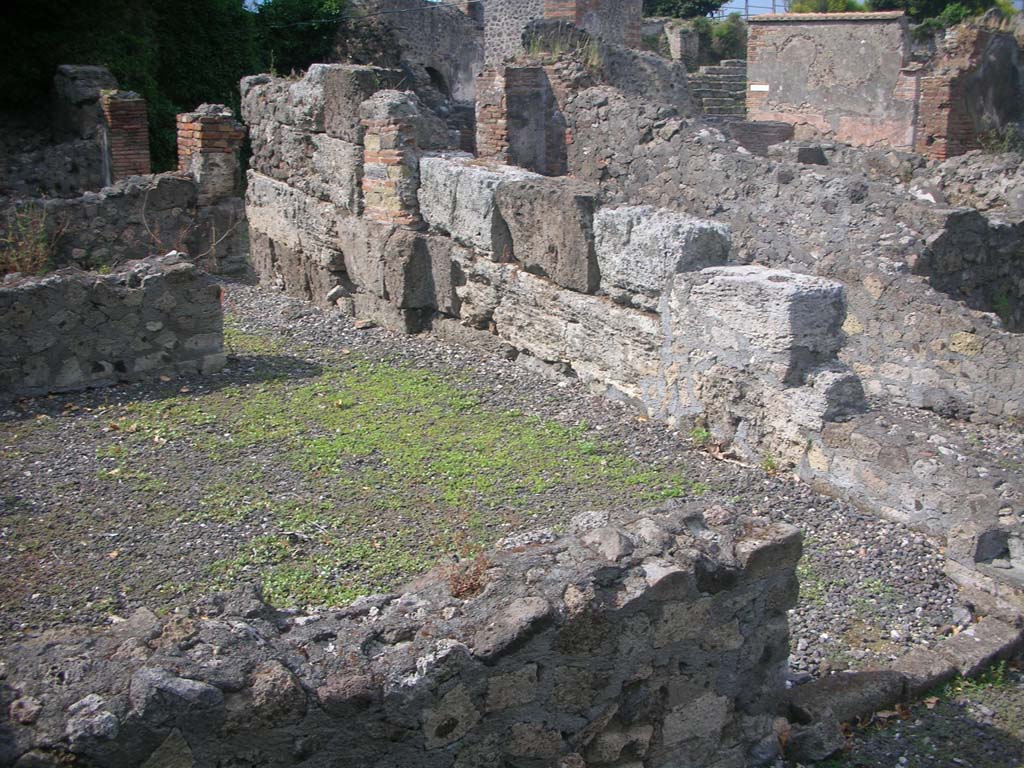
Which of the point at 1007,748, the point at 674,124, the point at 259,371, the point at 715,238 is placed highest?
the point at 674,124

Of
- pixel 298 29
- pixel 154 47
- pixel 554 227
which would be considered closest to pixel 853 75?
pixel 298 29

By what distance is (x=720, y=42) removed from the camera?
94.7 feet

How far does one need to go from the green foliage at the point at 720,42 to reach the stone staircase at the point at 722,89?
12.0 feet

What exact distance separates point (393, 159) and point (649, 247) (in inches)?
113

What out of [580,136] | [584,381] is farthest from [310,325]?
[580,136]

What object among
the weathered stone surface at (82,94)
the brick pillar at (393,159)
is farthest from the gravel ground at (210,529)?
the weathered stone surface at (82,94)

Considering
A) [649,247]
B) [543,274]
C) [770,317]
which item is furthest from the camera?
[543,274]

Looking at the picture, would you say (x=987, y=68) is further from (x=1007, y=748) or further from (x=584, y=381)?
(x=1007, y=748)

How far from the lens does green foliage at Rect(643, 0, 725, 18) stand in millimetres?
34000

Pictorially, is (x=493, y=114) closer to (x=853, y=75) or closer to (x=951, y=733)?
(x=853, y=75)

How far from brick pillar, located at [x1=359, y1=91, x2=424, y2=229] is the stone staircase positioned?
15.2 meters

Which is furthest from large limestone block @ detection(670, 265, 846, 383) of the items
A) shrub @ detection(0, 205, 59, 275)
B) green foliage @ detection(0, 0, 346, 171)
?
green foliage @ detection(0, 0, 346, 171)

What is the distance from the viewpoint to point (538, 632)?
2.83 meters

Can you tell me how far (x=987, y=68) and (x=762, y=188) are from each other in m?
8.23
